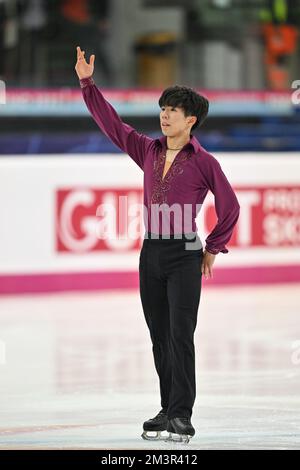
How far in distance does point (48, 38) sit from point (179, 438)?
20.7ft

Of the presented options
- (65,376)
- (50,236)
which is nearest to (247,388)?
(65,376)

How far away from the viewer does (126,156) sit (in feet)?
36.2

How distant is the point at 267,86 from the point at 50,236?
2.47 m

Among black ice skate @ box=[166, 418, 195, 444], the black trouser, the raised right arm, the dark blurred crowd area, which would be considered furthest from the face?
the dark blurred crowd area

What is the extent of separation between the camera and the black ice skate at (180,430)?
16.6 ft

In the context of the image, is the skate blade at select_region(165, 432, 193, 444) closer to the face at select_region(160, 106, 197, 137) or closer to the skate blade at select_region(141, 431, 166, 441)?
the skate blade at select_region(141, 431, 166, 441)

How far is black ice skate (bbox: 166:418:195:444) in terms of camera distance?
505 cm

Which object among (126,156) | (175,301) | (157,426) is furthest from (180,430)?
(126,156)

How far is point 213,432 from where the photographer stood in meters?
5.54

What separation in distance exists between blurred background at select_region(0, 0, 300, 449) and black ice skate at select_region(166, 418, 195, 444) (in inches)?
144

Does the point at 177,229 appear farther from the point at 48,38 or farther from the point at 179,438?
the point at 48,38

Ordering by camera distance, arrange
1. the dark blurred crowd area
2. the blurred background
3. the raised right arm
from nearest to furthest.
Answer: the raised right arm
the blurred background
the dark blurred crowd area

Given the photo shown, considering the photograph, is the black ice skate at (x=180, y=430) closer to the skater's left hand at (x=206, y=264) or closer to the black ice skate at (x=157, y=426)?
the black ice skate at (x=157, y=426)

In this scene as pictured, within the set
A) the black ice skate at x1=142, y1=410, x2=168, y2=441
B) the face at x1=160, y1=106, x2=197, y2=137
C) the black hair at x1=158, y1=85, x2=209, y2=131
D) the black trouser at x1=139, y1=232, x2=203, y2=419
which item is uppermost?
the black hair at x1=158, y1=85, x2=209, y2=131
